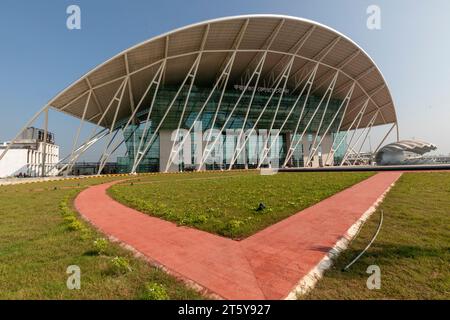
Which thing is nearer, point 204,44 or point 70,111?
point 204,44

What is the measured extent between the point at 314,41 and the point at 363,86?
2346 cm

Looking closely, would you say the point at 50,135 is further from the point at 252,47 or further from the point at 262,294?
the point at 262,294

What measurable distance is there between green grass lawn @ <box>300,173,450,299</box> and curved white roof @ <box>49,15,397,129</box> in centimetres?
3380

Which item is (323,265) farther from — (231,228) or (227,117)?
(227,117)

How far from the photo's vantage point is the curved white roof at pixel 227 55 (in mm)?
34281

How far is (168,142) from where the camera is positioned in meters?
47.1

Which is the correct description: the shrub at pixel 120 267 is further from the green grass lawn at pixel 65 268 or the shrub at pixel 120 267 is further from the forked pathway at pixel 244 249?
the forked pathway at pixel 244 249

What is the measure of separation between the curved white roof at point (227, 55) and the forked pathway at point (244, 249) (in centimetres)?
3165

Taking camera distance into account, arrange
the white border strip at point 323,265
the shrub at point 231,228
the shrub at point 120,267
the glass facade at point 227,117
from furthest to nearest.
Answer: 1. the glass facade at point 227,117
2. the shrub at point 231,228
3. the shrub at point 120,267
4. the white border strip at point 323,265

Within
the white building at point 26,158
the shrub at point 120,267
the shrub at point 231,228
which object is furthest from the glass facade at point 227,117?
the shrub at point 120,267

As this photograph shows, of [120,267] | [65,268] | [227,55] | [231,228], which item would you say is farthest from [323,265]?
[227,55]

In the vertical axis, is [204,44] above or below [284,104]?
above

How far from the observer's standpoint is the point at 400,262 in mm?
4414

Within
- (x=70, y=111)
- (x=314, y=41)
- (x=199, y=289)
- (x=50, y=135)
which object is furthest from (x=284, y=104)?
(x=50, y=135)
